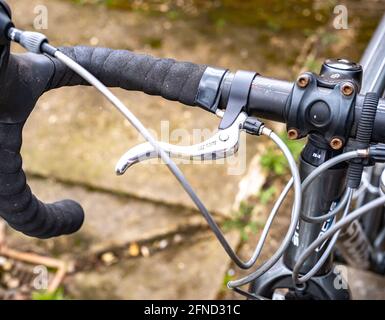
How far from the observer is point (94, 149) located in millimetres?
2594

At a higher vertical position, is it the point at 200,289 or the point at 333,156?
the point at 333,156

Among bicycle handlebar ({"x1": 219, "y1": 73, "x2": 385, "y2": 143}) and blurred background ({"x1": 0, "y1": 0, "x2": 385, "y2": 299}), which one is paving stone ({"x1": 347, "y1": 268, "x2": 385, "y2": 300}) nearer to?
blurred background ({"x1": 0, "y1": 0, "x2": 385, "y2": 299})

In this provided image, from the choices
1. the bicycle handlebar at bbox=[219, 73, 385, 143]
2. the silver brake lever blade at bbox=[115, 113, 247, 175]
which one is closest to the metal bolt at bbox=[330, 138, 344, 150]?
the bicycle handlebar at bbox=[219, 73, 385, 143]

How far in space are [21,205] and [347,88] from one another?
0.54 meters

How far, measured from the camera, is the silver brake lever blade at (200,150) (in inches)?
31.8

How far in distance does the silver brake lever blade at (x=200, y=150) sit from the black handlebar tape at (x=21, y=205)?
0.16m

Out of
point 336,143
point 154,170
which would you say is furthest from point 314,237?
point 154,170

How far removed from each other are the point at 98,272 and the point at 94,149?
0.69 meters

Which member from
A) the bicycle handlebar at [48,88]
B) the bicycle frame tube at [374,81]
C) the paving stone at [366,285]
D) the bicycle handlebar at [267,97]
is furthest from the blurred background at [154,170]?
the bicycle handlebar at [267,97]

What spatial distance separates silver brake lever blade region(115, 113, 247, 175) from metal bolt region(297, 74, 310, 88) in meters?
0.12

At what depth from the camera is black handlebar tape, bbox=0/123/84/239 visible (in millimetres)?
806

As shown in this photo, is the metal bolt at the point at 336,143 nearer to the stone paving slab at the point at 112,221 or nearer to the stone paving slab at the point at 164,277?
the stone paving slab at the point at 164,277

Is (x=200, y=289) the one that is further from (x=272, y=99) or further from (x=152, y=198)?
(x=272, y=99)

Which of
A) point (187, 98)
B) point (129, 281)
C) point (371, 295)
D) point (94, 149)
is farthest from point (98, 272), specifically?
point (187, 98)
